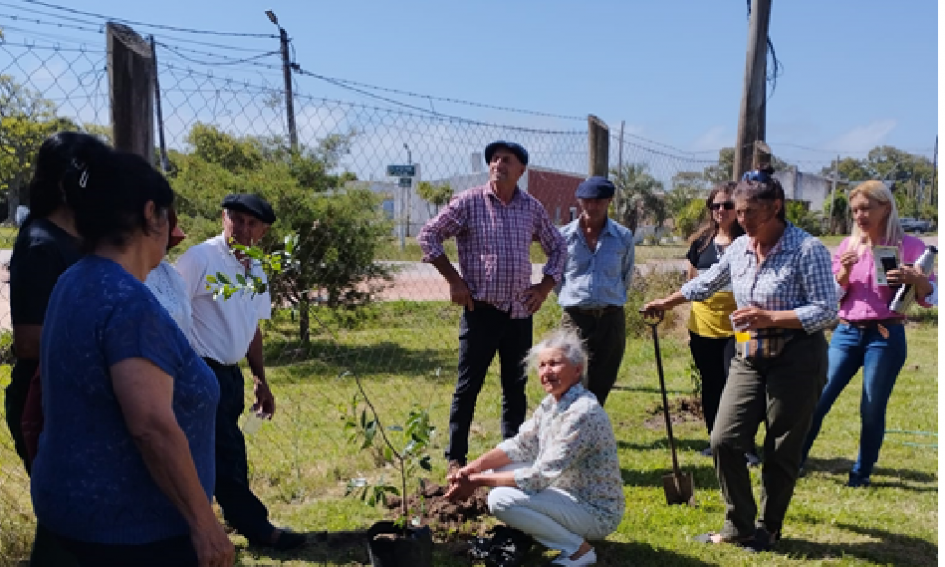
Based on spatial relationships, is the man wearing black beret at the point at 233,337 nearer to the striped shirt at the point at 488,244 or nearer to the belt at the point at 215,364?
the belt at the point at 215,364

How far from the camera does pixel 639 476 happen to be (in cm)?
508

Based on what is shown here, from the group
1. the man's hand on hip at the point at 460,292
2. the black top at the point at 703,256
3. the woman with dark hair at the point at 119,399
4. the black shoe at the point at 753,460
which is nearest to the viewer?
the woman with dark hair at the point at 119,399

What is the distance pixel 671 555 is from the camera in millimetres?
3838

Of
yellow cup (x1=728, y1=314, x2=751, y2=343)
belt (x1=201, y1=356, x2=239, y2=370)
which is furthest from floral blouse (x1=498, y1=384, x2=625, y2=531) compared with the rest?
belt (x1=201, y1=356, x2=239, y2=370)

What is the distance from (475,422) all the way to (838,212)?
137ft

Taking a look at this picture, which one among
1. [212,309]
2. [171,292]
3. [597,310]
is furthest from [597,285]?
[171,292]

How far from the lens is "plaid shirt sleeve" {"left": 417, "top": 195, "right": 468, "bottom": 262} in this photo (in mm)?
4621

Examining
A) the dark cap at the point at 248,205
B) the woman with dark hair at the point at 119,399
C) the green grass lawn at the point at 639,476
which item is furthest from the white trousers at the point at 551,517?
the woman with dark hair at the point at 119,399

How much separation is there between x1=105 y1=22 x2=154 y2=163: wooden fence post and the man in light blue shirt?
2914 millimetres

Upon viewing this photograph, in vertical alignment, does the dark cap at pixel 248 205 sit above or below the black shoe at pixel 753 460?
above

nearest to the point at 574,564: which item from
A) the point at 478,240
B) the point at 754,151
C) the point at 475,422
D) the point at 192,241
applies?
the point at 478,240

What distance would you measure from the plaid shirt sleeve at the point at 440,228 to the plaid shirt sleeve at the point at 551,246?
519 mm

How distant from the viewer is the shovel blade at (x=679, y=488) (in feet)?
14.9

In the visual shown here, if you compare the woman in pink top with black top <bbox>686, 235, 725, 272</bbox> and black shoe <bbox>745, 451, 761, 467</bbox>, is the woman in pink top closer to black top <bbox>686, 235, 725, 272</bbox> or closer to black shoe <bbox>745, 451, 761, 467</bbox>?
black shoe <bbox>745, 451, 761, 467</bbox>
